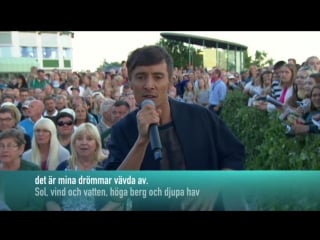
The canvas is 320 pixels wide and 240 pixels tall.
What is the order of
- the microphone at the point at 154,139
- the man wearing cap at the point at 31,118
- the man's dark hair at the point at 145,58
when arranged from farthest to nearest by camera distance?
the man wearing cap at the point at 31,118
the man's dark hair at the point at 145,58
the microphone at the point at 154,139

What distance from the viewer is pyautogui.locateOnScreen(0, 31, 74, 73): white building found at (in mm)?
3768

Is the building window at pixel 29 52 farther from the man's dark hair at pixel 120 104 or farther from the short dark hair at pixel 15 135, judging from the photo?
the man's dark hair at pixel 120 104

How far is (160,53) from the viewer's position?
3.70 metres

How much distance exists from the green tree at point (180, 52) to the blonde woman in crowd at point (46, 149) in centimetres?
116

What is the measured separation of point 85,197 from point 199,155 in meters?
1.02

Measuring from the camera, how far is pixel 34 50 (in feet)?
12.6

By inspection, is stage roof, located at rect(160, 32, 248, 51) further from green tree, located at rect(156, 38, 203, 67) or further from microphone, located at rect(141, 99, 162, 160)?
microphone, located at rect(141, 99, 162, 160)

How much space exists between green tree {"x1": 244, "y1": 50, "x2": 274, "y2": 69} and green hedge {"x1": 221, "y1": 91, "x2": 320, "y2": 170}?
0.89ft

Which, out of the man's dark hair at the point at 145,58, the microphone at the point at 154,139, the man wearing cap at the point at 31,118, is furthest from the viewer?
the man wearing cap at the point at 31,118

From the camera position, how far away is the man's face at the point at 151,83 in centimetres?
367

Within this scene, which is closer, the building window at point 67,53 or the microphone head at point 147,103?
the microphone head at point 147,103

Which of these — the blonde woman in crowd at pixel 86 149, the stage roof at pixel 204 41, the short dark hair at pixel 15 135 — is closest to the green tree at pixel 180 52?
the stage roof at pixel 204 41
